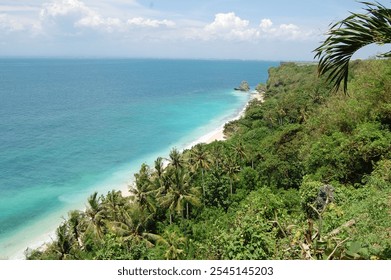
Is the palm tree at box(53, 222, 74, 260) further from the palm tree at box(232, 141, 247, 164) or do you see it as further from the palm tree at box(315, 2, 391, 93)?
the palm tree at box(315, 2, 391, 93)

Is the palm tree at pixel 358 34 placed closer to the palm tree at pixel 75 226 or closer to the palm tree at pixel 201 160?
the palm tree at pixel 75 226

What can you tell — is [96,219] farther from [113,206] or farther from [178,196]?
[178,196]

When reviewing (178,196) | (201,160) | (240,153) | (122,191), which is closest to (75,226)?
(178,196)

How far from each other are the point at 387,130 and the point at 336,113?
16.9 feet

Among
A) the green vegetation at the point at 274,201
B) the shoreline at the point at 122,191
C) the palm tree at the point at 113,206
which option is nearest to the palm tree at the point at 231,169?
the green vegetation at the point at 274,201

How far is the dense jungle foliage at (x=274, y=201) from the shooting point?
21.0 ft

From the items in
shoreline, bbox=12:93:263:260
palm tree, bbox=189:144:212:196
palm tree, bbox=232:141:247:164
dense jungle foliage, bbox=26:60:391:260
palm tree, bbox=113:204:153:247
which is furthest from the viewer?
palm tree, bbox=232:141:247:164

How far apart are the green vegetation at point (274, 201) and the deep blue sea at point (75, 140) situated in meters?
10.6

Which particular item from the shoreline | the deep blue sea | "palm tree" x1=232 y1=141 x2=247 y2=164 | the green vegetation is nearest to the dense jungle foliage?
the green vegetation

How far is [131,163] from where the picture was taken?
5266cm

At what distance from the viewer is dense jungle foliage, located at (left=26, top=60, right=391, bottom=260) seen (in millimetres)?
6391

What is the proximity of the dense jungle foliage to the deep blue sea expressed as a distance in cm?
988

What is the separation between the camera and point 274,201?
21.6 meters
